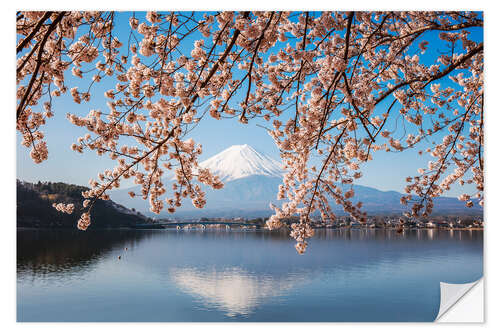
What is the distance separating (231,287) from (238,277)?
282 cm

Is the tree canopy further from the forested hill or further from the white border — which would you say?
the forested hill

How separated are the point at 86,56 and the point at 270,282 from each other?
13.9 meters

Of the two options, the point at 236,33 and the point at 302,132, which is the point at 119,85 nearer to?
the point at 236,33

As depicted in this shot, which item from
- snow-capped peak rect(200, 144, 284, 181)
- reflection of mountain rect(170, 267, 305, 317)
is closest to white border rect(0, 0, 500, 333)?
snow-capped peak rect(200, 144, 284, 181)

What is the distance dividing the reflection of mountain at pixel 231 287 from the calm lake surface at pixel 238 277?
1.8 inches

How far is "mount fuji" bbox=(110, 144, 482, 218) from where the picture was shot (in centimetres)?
392

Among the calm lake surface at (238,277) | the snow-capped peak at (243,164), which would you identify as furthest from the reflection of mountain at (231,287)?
the snow-capped peak at (243,164)

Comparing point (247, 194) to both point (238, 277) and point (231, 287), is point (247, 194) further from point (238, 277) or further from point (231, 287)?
point (238, 277)

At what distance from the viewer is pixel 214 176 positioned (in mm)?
2037

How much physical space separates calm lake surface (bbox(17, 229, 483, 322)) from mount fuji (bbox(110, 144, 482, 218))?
0.56 metres
